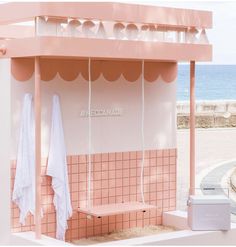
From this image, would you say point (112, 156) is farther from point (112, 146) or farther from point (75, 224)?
point (75, 224)

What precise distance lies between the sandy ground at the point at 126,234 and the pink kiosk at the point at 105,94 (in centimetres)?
8

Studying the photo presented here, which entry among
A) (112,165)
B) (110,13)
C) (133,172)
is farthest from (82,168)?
(110,13)

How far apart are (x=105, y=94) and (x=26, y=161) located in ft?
4.27

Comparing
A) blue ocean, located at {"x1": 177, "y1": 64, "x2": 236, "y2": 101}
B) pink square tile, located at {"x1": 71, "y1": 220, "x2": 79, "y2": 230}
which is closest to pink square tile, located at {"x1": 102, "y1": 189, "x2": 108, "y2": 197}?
pink square tile, located at {"x1": 71, "y1": 220, "x2": 79, "y2": 230}

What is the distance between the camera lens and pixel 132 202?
9.27m

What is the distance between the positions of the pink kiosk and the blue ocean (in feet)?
196

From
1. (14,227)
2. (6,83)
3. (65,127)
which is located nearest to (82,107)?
(65,127)

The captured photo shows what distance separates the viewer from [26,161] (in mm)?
8367

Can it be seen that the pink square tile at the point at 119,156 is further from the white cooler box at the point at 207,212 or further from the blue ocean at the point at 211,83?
the blue ocean at the point at 211,83

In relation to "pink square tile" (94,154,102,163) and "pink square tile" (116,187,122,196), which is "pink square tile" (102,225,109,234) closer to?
"pink square tile" (116,187,122,196)

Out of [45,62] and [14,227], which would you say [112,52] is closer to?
[45,62]

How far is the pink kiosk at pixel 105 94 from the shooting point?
26.1 feet

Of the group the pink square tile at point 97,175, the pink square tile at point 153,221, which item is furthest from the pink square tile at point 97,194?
the pink square tile at point 153,221

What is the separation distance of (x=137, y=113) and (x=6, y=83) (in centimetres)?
177
